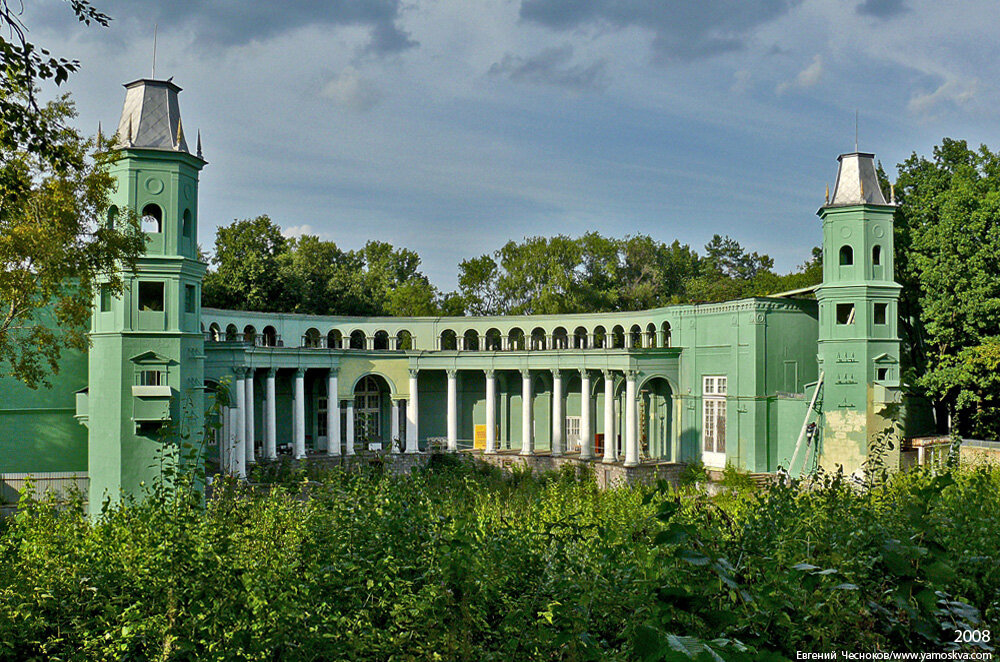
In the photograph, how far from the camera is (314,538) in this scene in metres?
7.79

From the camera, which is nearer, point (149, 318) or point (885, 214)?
point (149, 318)

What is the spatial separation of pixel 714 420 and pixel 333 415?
17.7 m

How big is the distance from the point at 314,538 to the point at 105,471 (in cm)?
1661

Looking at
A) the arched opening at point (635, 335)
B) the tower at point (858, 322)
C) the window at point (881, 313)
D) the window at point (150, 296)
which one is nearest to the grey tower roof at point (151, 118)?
the window at point (150, 296)

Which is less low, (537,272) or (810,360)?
(537,272)

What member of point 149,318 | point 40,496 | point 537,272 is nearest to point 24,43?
point 149,318

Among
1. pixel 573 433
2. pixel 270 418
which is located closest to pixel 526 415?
pixel 573 433

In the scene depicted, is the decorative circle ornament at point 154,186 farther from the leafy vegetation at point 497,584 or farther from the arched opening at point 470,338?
the arched opening at point 470,338

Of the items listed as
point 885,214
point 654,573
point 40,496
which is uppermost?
point 885,214

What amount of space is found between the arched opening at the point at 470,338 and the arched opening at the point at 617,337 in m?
7.42

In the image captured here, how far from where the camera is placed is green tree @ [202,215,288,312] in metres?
41.9

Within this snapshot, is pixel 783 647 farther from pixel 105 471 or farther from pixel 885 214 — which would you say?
pixel 885 214

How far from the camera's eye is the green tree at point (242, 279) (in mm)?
41938

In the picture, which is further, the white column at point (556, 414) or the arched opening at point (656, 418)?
the white column at point (556, 414)
